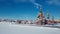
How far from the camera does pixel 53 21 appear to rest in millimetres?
4719

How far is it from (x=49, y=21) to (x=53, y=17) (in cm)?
32

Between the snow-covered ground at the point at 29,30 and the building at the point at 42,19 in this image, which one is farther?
the building at the point at 42,19

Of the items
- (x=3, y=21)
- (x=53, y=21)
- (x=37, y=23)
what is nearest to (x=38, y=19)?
(x=37, y=23)

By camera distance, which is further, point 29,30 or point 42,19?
point 42,19

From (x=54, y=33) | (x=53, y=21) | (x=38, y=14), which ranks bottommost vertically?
(x=54, y=33)

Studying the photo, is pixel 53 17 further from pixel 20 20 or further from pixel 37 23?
pixel 20 20

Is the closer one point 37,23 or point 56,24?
point 56,24

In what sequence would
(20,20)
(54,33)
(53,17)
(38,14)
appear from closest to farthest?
(54,33)
(53,17)
(38,14)
(20,20)

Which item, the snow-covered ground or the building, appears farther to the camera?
the building

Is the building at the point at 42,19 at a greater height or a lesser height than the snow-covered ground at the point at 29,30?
greater

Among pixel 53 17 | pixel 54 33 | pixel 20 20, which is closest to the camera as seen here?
pixel 54 33

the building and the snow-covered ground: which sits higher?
the building

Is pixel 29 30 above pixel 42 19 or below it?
below

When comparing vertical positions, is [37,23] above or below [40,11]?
below
